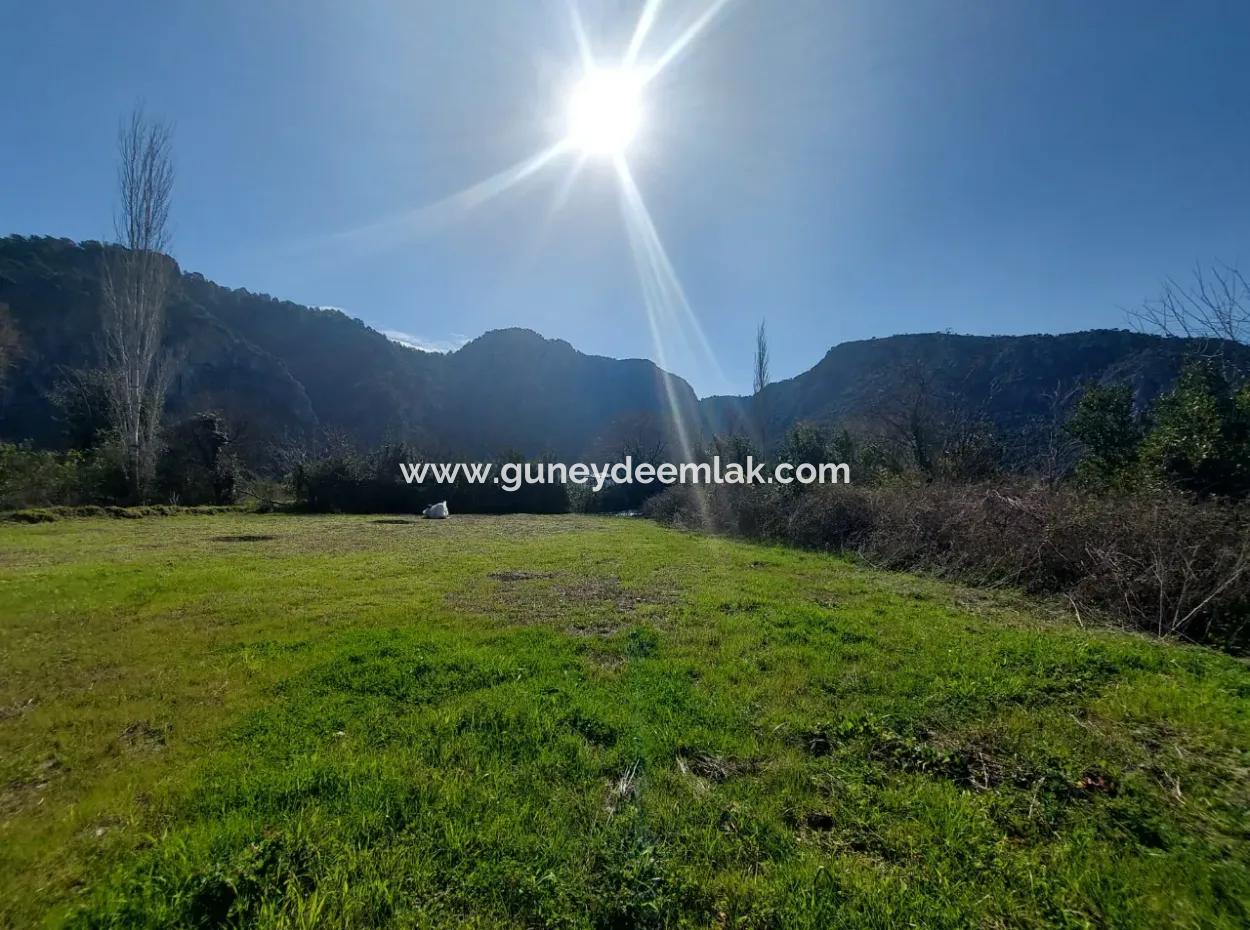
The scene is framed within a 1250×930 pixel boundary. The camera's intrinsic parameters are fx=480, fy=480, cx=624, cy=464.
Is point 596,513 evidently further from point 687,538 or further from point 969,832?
point 969,832

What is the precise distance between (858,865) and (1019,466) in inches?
514

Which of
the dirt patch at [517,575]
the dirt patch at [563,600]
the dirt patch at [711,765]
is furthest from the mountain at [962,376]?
the dirt patch at [517,575]

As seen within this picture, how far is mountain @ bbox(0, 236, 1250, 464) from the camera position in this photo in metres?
30.3

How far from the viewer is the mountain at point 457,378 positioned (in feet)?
99.4

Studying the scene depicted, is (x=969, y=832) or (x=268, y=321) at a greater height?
(x=268, y=321)

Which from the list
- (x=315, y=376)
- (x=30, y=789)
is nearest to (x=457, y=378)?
(x=315, y=376)

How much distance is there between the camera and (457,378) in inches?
2564

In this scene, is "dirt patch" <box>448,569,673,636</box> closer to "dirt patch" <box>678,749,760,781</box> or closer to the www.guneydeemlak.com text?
"dirt patch" <box>678,749,760,781</box>

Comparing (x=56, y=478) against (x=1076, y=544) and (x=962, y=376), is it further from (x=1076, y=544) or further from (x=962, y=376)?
Answer: (x=962, y=376)

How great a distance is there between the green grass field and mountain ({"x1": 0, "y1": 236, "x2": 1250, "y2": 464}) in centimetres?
1068

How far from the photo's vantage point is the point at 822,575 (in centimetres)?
807

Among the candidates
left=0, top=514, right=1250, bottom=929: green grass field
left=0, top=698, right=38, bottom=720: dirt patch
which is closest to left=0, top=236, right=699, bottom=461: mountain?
left=0, top=514, right=1250, bottom=929: green grass field

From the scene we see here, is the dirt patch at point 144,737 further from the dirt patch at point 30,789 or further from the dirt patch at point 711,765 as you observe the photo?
the dirt patch at point 711,765

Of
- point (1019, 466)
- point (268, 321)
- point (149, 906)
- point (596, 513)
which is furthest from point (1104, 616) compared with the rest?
point (268, 321)
